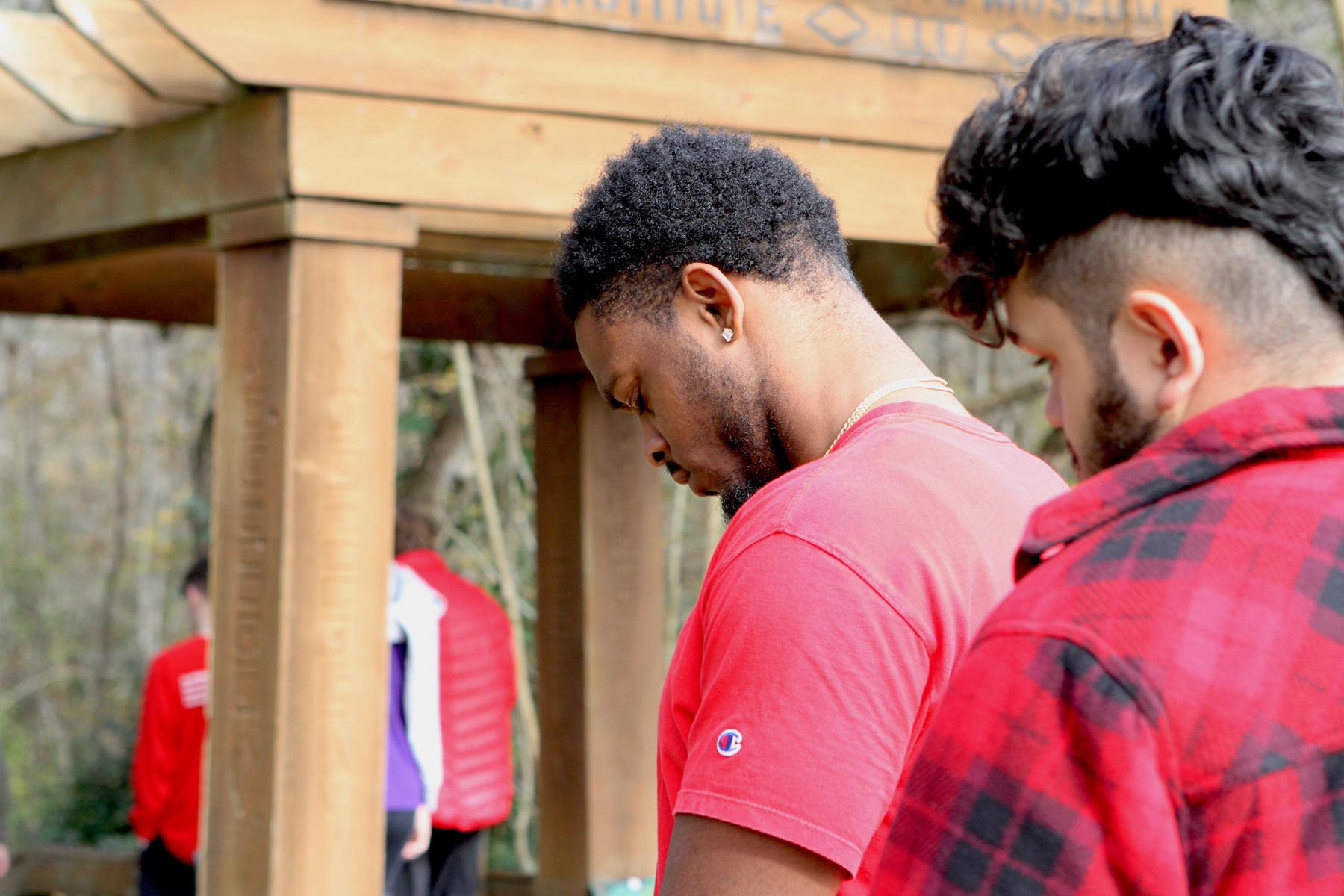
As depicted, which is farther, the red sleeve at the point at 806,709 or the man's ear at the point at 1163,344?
the red sleeve at the point at 806,709

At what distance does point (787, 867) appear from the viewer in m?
1.29

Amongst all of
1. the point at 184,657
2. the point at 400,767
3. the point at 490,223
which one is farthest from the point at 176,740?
the point at 490,223

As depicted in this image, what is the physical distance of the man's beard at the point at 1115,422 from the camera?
0.98m

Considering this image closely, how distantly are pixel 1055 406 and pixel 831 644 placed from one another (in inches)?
12.7

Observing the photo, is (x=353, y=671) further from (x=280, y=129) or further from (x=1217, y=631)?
(x=1217, y=631)

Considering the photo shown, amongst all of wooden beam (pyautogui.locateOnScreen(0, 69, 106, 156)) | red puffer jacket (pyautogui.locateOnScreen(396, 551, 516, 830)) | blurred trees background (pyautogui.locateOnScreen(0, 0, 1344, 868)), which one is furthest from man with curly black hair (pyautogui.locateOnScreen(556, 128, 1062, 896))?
blurred trees background (pyautogui.locateOnScreen(0, 0, 1344, 868))

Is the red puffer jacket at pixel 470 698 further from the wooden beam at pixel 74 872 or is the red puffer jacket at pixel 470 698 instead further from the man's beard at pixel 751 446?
the man's beard at pixel 751 446

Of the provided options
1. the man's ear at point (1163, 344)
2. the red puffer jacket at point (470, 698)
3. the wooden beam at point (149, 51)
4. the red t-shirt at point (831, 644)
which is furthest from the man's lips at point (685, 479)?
the red puffer jacket at point (470, 698)

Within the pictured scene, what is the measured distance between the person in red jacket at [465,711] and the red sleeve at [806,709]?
4.40 m

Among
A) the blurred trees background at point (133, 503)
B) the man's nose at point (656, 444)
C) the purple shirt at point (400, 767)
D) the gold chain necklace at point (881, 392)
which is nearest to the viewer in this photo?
the gold chain necklace at point (881, 392)

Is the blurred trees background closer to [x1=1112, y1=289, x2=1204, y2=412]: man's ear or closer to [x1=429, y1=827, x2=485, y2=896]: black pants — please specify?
[x1=429, y1=827, x2=485, y2=896]: black pants

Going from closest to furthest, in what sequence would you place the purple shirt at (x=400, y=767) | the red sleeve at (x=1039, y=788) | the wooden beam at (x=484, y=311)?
1. the red sleeve at (x=1039, y=788)
2. the purple shirt at (x=400, y=767)
3. the wooden beam at (x=484, y=311)

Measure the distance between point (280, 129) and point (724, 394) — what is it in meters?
2.12

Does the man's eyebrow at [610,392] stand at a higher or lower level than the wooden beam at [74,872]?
→ higher
